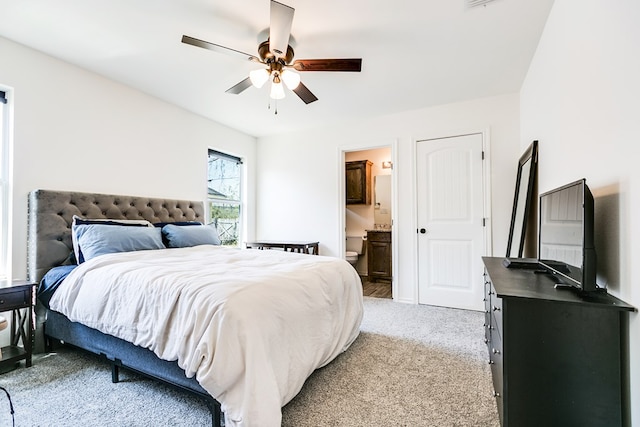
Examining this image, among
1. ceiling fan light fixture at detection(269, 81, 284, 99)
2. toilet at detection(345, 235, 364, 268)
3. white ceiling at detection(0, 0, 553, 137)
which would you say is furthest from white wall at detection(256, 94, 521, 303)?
ceiling fan light fixture at detection(269, 81, 284, 99)

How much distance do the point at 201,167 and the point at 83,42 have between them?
1.89 metres

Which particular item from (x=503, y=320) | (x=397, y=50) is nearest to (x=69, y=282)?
(x=503, y=320)

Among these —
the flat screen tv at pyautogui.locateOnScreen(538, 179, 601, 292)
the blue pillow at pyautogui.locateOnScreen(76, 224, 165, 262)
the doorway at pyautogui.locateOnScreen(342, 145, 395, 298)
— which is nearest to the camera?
the flat screen tv at pyautogui.locateOnScreen(538, 179, 601, 292)

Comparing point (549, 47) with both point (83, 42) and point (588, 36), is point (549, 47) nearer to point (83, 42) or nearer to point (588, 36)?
point (588, 36)

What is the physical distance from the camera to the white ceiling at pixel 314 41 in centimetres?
201

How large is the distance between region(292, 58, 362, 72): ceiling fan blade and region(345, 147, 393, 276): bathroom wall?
350 centimetres

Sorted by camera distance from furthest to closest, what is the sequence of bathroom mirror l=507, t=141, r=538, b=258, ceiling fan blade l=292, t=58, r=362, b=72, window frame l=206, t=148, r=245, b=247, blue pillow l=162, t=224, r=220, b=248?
window frame l=206, t=148, r=245, b=247, blue pillow l=162, t=224, r=220, b=248, bathroom mirror l=507, t=141, r=538, b=258, ceiling fan blade l=292, t=58, r=362, b=72

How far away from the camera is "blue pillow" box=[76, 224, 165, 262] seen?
2.36 m

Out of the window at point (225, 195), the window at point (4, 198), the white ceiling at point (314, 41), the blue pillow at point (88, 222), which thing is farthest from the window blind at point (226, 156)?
the window at point (4, 198)

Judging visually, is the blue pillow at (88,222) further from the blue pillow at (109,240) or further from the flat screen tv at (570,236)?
the flat screen tv at (570,236)

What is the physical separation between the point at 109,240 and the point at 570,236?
10.2 ft

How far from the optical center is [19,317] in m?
2.17

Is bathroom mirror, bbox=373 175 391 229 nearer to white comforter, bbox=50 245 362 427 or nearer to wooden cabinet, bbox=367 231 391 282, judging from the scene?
wooden cabinet, bbox=367 231 391 282

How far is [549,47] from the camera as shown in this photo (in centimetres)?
209
